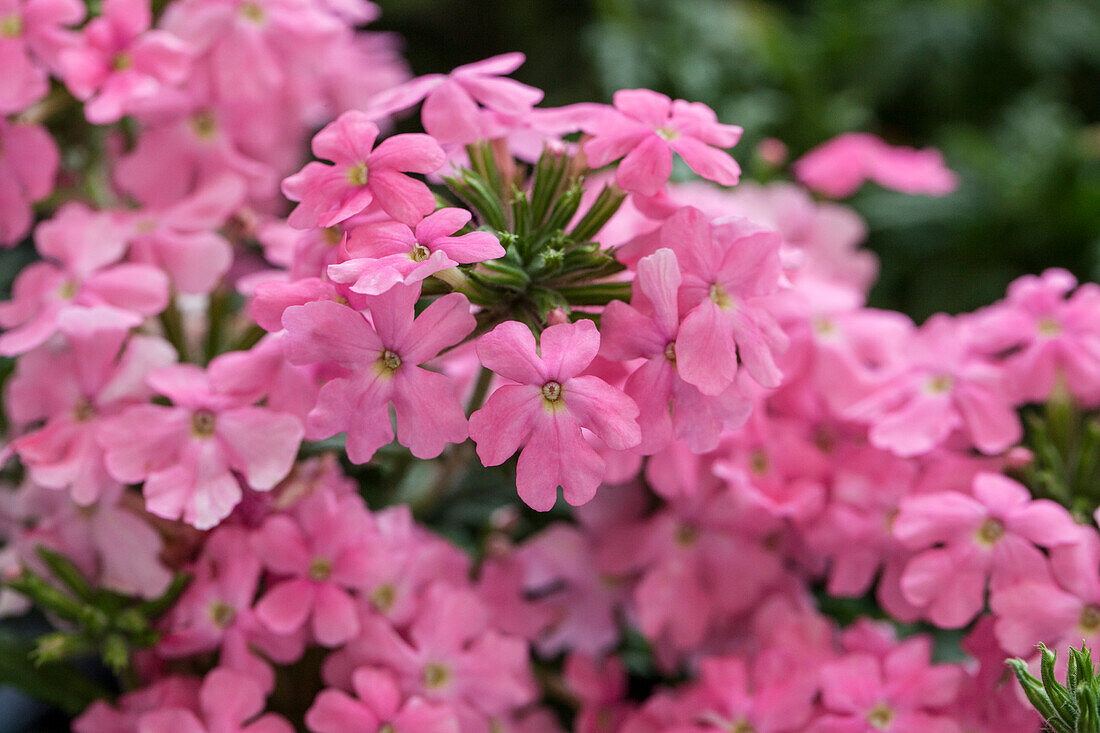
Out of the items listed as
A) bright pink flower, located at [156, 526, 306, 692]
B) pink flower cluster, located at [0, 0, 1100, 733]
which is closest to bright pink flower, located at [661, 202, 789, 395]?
pink flower cluster, located at [0, 0, 1100, 733]

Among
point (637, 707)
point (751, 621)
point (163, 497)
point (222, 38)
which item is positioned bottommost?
point (637, 707)

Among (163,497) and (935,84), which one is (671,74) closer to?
(935,84)

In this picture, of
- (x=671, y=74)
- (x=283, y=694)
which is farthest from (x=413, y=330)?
(x=671, y=74)

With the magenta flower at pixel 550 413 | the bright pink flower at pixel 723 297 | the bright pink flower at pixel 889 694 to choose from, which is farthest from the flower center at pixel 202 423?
the bright pink flower at pixel 889 694

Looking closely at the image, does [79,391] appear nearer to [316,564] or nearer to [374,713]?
[316,564]

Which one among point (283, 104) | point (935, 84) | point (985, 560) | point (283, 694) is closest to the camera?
point (985, 560)

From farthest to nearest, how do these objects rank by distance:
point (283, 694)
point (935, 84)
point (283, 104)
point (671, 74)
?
point (935, 84)
point (671, 74)
point (283, 104)
point (283, 694)

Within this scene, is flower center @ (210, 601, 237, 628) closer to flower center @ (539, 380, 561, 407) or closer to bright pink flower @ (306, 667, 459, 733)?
bright pink flower @ (306, 667, 459, 733)
